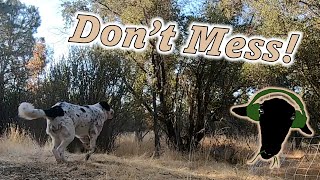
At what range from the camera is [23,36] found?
16.8 meters

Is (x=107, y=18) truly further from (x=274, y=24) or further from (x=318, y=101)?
(x=318, y=101)

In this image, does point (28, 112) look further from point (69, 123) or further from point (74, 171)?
point (74, 171)

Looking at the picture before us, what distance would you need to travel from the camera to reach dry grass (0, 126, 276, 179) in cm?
507

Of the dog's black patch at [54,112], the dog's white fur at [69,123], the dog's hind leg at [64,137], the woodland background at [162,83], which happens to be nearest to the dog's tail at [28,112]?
the dog's white fur at [69,123]

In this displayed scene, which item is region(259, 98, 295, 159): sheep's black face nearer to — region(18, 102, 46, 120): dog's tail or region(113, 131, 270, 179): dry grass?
region(18, 102, 46, 120): dog's tail

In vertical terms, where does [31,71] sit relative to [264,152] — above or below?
above

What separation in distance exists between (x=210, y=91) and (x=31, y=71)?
25.4 ft

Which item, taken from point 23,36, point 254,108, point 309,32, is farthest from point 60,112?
point 23,36

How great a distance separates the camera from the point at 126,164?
6.06m

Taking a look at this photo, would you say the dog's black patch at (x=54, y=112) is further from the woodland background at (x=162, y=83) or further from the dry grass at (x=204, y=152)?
the woodland background at (x=162, y=83)

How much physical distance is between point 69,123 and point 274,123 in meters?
2.84

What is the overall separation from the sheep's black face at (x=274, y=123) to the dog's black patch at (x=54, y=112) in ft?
9.06

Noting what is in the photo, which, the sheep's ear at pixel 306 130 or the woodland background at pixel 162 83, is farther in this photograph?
the woodland background at pixel 162 83

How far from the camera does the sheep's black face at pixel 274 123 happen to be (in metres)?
4.11
